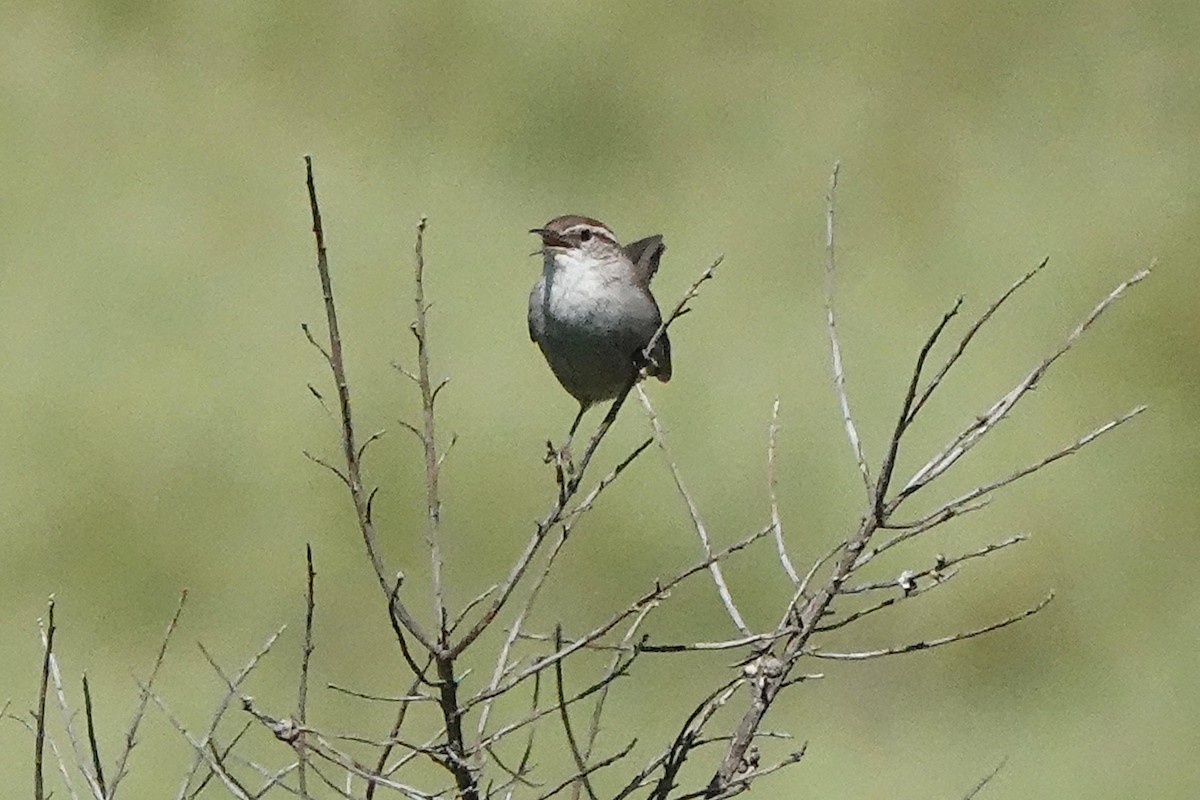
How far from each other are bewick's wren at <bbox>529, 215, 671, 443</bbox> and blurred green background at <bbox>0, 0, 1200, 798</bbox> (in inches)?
76.2

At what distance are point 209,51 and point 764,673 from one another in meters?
4.65

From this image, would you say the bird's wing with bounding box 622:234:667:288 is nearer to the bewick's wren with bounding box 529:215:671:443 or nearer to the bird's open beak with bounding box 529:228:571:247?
the bewick's wren with bounding box 529:215:671:443

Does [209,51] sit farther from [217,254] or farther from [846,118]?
[846,118]

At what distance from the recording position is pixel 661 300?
Answer: 5.90 meters

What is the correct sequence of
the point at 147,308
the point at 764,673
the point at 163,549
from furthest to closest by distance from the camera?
the point at 147,308 → the point at 163,549 → the point at 764,673

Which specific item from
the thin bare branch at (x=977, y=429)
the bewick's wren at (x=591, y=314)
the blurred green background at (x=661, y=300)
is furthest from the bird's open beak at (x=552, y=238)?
the blurred green background at (x=661, y=300)

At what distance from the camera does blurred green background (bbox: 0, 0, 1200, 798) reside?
17.8 feet

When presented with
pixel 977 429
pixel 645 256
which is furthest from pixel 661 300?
pixel 977 429

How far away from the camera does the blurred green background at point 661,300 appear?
542 centimetres

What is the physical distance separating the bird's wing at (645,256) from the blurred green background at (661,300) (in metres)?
1.75

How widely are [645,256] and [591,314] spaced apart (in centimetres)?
47

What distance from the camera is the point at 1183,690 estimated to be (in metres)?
5.60

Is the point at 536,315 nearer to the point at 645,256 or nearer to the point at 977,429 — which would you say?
the point at 645,256

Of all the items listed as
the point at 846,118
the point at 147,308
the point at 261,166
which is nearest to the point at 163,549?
the point at 147,308
